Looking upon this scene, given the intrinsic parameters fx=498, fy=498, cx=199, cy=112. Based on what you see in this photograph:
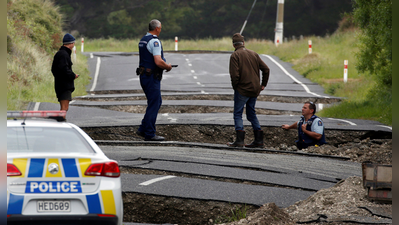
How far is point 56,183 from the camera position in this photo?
161 inches

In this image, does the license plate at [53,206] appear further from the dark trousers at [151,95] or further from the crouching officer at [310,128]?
the crouching officer at [310,128]

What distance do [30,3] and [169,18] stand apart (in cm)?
3064

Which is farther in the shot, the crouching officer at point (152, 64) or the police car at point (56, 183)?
the crouching officer at point (152, 64)

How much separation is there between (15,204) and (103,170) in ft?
2.55

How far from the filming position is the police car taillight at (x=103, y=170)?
14.1 ft

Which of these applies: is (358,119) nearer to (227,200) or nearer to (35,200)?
(227,200)

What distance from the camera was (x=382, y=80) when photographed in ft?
46.1

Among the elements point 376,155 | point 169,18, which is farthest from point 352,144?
point 169,18

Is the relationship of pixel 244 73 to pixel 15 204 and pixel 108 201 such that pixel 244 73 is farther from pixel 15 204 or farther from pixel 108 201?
pixel 15 204

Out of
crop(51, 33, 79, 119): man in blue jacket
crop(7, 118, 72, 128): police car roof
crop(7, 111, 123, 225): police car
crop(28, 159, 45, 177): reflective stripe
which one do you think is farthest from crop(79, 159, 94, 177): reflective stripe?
crop(51, 33, 79, 119): man in blue jacket

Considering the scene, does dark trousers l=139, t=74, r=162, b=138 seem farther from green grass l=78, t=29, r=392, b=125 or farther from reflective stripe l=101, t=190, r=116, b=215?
green grass l=78, t=29, r=392, b=125

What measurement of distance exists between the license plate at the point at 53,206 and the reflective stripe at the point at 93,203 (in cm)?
16

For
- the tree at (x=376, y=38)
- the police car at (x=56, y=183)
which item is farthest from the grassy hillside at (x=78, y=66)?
the police car at (x=56, y=183)

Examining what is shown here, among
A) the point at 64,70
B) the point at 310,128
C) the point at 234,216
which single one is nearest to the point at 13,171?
the point at 234,216
